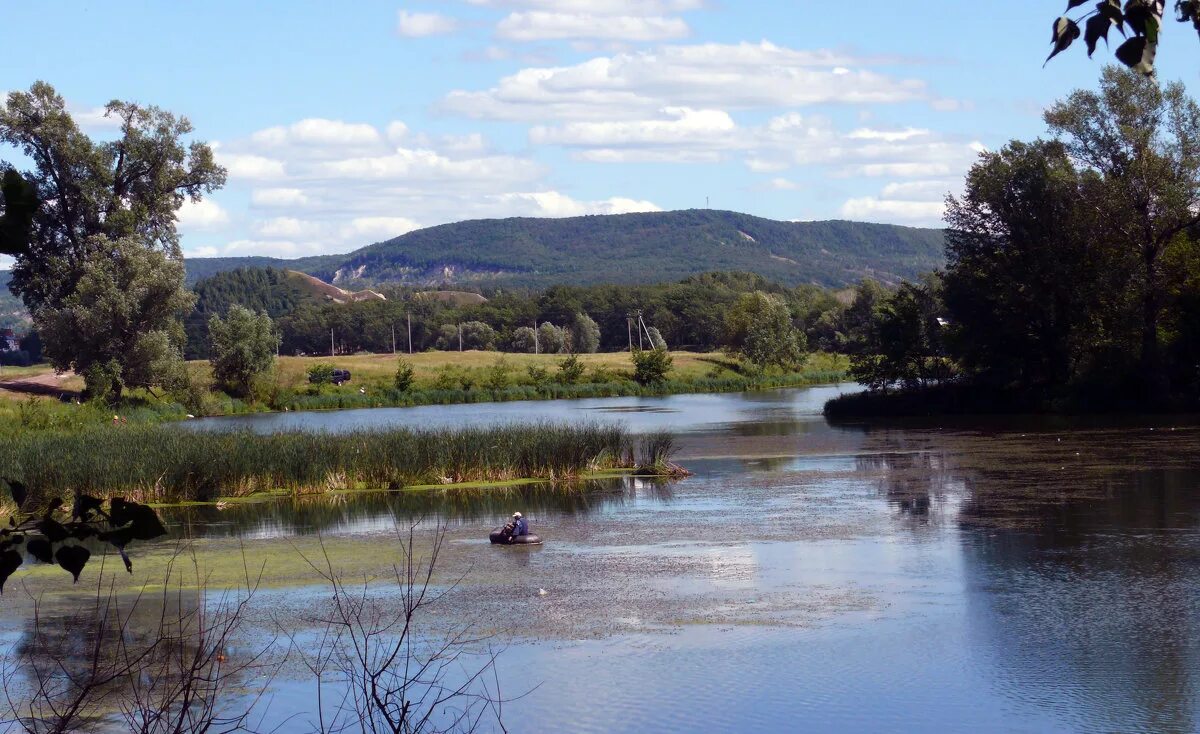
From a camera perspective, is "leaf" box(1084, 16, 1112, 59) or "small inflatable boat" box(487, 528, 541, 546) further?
"small inflatable boat" box(487, 528, 541, 546)

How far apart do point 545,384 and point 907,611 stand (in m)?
61.0

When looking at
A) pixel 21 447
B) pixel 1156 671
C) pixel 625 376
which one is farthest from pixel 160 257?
pixel 1156 671

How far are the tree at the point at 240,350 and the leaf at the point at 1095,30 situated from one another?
199ft

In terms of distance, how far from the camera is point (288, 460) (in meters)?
23.5

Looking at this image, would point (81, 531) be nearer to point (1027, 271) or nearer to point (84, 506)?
point (84, 506)

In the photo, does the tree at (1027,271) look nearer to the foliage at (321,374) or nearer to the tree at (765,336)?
the foliage at (321,374)

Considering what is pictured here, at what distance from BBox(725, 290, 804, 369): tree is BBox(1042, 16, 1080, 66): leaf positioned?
8291cm

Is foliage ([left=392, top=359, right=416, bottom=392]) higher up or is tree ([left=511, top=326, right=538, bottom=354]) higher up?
tree ([left=511, top=326, right=538, bottom=354])

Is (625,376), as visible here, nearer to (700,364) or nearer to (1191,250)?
(700,364)

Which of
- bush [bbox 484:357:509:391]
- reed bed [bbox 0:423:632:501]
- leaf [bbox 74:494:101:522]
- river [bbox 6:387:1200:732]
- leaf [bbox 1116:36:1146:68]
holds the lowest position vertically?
river [bbox 6:387:1200:732]

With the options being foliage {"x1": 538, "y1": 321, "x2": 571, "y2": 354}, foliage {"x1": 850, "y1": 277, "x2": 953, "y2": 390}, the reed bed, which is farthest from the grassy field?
foliage {"x1": 850, "y1": 277, "x2": 953, "y2": 390}

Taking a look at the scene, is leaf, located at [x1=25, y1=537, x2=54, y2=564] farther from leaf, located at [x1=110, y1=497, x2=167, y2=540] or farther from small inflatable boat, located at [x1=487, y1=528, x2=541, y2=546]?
small inflatable boat, located at [x1=487, y1=528, x2=541, y2=546]

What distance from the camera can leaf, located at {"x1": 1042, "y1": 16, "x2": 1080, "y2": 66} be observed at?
10.7 ft

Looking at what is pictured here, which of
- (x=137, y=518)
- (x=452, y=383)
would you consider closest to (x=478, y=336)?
(x=452, y=383)
